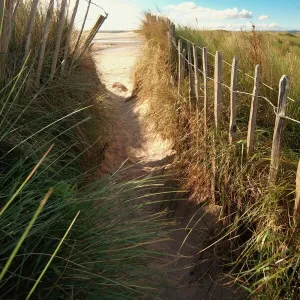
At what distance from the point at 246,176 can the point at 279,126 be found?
554mm

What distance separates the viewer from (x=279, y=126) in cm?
245

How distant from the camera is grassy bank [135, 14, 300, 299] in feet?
7.42

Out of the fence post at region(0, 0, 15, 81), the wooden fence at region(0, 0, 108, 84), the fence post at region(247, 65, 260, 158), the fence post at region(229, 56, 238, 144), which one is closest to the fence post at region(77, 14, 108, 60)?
the wooden fence at region(0, 0, 108, 84)

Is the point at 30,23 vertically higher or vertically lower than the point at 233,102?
higher

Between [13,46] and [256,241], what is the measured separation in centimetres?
283

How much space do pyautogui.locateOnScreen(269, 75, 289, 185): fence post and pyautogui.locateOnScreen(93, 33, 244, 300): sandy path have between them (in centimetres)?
64

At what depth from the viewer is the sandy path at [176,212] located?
2756mm

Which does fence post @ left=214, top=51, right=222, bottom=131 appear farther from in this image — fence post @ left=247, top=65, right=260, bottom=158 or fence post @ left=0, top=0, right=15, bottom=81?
fence post @ left=0, top=0, right=15, bottom=81

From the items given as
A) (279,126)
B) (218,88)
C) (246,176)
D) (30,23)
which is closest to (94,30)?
(30,23)

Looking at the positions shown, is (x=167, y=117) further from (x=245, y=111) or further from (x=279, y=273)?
(x=279, y=273)

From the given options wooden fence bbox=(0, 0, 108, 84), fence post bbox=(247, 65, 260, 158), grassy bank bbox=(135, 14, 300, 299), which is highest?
wooden fence bbox=(0, 0, 108, 84)

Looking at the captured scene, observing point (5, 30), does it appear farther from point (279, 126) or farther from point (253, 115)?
point (279, 126)

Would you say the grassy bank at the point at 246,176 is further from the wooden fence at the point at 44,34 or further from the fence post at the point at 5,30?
the fence post at the point at 5,30

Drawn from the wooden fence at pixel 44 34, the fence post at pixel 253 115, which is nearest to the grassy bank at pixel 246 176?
the fence post at pixel 253 115
